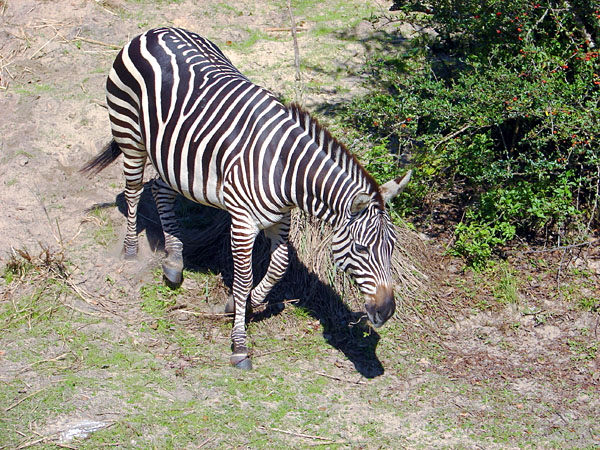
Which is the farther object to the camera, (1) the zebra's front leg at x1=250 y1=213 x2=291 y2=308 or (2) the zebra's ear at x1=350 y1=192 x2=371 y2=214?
(1) the zebra's front leg at x1=250 y1=213 x2=291 y2=308

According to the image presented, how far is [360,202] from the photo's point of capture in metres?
5.34

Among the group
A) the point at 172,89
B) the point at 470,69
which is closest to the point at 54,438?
the point at 172,89

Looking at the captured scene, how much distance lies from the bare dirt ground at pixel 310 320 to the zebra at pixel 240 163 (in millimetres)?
791

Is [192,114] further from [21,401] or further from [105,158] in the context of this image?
[21,401]

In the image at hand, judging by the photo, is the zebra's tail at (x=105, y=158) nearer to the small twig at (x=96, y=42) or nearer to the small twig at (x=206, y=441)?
the small twig at (x=96, y=42)

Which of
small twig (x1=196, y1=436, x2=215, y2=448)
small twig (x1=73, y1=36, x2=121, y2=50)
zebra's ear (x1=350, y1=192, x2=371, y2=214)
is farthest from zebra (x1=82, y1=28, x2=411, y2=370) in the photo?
small twig (x1=73, y1=36, x2=121, y2=50)

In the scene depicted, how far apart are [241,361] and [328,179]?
198 cm

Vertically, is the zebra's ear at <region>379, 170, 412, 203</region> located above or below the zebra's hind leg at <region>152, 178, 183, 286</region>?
above

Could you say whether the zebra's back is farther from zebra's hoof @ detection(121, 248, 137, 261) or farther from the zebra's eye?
zebra's hoof @ detection(121, 248, 137, 261)

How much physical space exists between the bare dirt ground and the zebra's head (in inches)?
40.0

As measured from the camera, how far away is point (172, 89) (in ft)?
21.3

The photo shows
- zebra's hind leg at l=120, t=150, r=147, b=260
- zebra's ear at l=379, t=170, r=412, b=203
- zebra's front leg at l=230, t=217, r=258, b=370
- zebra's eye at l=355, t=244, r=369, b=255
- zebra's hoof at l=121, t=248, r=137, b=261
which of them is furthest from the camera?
zebra's hoof at l=121, t=248, r=137, b=261

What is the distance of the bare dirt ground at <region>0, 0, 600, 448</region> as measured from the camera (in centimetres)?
579

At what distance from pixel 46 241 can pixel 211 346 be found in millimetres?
2405
